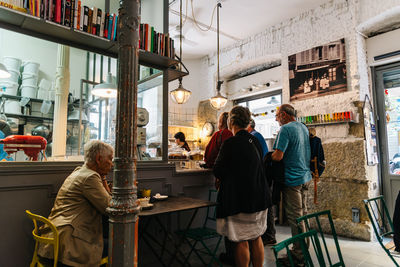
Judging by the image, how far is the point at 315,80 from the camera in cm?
469

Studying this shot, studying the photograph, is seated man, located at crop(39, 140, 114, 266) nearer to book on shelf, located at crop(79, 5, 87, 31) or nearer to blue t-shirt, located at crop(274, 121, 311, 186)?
book on shelf, located at crop(79, 5, 87, 31)

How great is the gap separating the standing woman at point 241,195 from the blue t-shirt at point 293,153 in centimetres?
65

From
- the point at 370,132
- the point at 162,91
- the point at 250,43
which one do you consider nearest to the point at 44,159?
the point at 162,91

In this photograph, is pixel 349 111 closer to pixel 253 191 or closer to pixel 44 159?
pixel 253 191

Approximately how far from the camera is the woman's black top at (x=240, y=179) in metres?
2.07

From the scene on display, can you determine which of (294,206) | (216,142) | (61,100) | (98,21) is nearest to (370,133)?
(294,206)

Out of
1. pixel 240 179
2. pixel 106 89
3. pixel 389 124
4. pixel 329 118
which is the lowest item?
pixel 240 179

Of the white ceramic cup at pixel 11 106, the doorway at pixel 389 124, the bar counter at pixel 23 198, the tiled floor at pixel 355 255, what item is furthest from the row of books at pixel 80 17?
the doorway at pixel 389 124

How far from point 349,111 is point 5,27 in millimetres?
4538

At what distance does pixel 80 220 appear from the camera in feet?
5.76

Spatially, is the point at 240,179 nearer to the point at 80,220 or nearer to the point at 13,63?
the point at 80,220

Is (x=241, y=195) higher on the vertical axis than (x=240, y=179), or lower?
lower

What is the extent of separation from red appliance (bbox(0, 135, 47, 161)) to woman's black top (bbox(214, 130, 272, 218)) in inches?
65.6

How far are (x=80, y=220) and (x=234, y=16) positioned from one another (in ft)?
15.8
